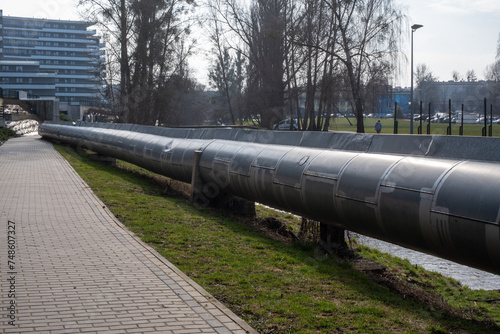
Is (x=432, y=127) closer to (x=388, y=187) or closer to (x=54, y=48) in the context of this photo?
(x=388, y=187)

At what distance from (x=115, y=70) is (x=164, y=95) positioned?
13.5 feet

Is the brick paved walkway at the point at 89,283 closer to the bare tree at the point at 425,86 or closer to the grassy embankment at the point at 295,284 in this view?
the grassy embankment at the point at 295,284

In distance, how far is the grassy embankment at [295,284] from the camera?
5.48 meters

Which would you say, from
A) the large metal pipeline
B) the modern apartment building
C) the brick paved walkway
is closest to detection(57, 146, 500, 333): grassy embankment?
the brick paved walkway

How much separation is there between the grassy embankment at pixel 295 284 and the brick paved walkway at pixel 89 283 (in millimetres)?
370

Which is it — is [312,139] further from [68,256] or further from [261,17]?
[261,17]

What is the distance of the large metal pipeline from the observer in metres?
5.51

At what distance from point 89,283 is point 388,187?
372 centimetres

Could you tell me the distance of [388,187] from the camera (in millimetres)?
6672

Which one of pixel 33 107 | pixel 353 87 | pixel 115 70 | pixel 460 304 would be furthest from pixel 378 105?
pixel 33 107

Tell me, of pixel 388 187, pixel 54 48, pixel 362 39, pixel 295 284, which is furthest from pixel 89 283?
pixel 54 48

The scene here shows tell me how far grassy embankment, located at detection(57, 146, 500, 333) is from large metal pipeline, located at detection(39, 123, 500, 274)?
0.64 meters

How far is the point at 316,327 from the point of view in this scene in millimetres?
5246

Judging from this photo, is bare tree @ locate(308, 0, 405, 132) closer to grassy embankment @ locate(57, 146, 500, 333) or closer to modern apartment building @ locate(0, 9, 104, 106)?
grassy embankment @ locate(57, 146, 500, 333)
